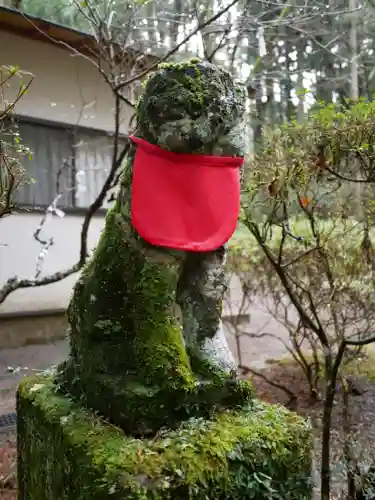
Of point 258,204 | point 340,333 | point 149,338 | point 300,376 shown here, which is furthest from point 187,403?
point 300,376

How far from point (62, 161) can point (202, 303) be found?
564cm

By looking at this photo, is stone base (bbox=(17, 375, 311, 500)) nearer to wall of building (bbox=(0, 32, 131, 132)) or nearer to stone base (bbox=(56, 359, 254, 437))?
stone base (bbox=(56, 359, 254, 437))

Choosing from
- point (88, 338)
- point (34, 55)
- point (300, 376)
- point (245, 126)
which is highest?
point (34, 55)

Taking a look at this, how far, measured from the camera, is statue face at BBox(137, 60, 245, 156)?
197 cm

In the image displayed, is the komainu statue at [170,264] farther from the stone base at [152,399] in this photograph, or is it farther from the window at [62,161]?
the window at [62,161]

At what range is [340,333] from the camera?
4543 mm

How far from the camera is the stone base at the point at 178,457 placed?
174cm

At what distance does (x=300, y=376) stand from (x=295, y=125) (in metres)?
4.12

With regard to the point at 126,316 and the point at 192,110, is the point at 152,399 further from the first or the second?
the point at 192,110

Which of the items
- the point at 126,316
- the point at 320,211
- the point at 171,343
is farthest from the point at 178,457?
the point at 320,211

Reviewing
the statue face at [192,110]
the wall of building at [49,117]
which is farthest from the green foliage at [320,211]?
the wall of building at [49,117]

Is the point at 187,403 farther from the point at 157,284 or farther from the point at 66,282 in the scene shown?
the point at 66,282

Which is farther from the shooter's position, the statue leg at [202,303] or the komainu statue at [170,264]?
the statue leg at [202,303]

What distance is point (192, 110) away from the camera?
6.46 ft
